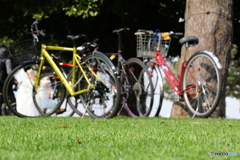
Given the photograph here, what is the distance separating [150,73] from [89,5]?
4.22 meters

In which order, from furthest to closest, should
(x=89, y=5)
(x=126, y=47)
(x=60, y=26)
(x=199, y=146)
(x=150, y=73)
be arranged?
1. (x=60, y=26)
2. (x=126, y=47)
3. (x=89, y=5)
4. (x=150, y=73)
5. (x=199, y=146)

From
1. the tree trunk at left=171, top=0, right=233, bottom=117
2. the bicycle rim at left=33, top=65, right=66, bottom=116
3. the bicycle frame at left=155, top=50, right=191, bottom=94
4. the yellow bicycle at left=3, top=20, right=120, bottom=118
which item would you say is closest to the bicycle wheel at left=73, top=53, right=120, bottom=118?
the yellow bicycle at left=3, top=20, right=120, bottom=118

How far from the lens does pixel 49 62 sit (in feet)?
26.8

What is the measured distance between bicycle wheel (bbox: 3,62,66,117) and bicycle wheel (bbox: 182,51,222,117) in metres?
2.03

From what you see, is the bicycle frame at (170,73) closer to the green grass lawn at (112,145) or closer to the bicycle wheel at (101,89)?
the bicycle wheel at (101,89)

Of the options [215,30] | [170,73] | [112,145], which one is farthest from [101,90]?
[112,145]

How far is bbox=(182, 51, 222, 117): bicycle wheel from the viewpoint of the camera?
25.6ft

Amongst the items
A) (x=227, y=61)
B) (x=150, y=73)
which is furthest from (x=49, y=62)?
(x=227, y=61)

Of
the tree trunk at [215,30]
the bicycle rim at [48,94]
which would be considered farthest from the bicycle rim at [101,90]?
the tree trunk at [215,30]

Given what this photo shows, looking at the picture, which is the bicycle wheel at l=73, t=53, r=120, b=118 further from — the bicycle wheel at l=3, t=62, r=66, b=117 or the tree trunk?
the tree trunk

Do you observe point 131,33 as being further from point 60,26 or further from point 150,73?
point 150,73

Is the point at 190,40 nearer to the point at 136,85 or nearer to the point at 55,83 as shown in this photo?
the point at 136,85

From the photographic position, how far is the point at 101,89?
24.3 feet

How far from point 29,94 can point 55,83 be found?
628mm
